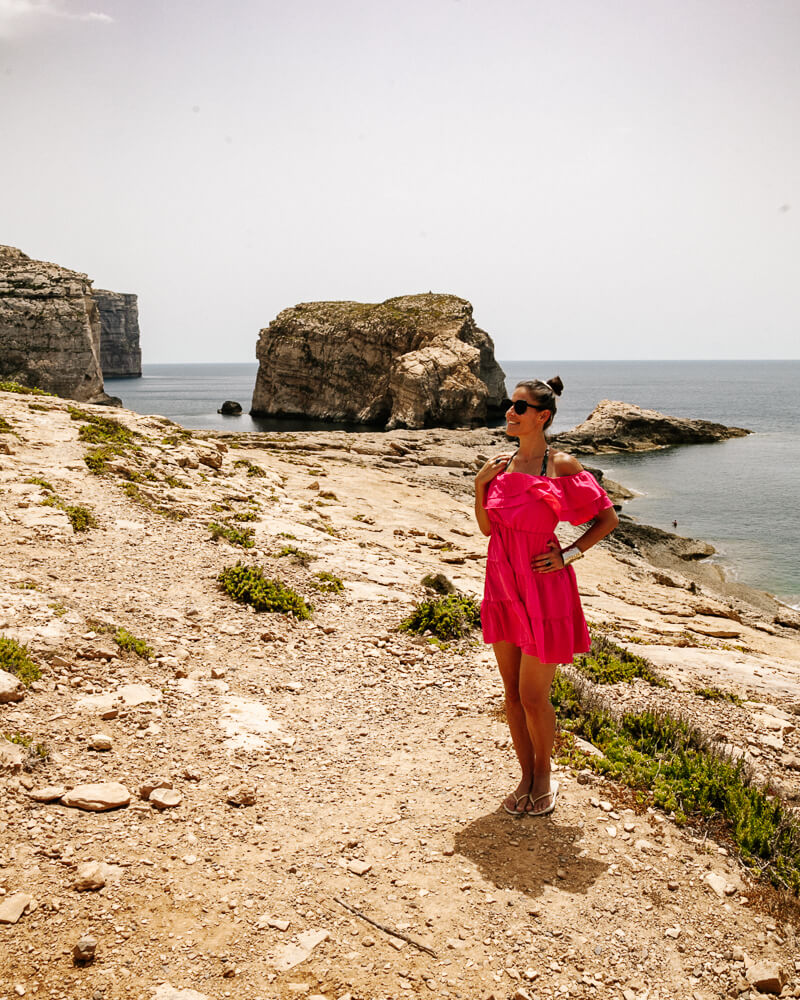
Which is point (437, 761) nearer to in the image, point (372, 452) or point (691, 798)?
point (691, 798)

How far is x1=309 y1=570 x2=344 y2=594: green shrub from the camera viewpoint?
35.1ft

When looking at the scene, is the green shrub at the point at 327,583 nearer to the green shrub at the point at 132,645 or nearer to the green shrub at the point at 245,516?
the green shrub at the point at 132,645

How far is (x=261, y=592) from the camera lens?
31.8 feet

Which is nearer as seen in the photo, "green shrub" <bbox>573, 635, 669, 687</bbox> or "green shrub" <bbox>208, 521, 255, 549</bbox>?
"green shrub" <bbox>573, 635, 669, 687</bbox>

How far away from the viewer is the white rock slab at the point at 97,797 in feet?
17.0

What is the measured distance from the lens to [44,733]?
601 cm

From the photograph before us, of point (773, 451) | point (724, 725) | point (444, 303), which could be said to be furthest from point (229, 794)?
point (444, 303)

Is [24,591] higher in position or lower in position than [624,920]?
higher

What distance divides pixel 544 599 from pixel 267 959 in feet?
9.35

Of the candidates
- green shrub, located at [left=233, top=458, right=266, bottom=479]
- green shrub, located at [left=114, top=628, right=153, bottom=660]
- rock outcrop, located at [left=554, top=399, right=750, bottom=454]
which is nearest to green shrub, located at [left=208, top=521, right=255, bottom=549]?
green shrub, located at [left=114, top=628, right=153, bottom=660]

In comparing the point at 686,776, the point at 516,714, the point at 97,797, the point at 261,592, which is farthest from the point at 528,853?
the point at 261,592

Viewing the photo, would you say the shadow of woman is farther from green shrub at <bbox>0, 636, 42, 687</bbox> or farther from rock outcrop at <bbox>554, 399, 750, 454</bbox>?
rock outcrop at <bbox>554, 399, 750, 454</bbox>

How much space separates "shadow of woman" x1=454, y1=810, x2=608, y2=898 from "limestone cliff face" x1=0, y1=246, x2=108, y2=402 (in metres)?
81.8

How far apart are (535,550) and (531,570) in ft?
0.49
